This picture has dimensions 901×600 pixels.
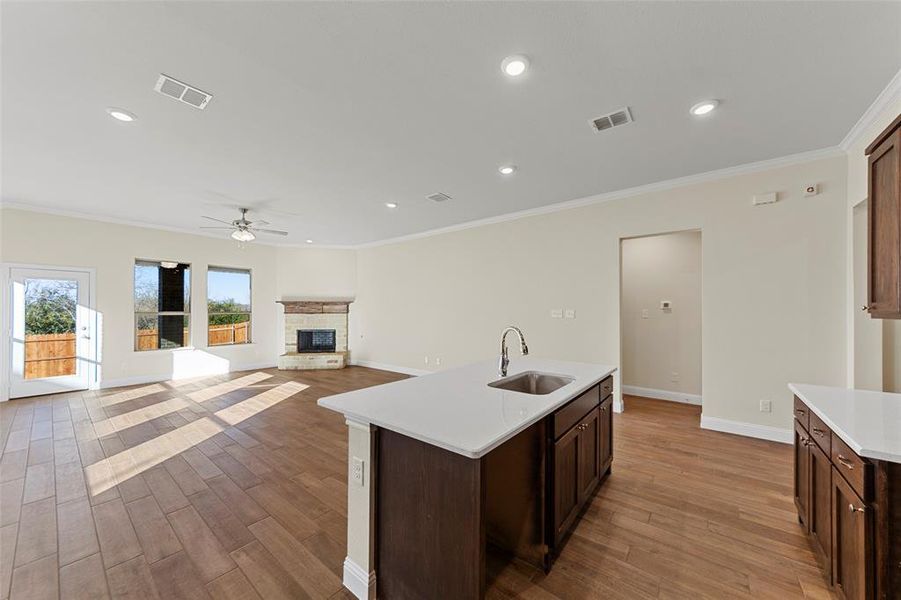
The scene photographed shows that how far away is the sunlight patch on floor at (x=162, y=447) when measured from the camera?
2.72m

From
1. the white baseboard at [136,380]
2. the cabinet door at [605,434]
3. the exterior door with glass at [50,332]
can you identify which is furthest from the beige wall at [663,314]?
the exterior door with glass at [50,332]

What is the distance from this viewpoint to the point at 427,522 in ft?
4.62

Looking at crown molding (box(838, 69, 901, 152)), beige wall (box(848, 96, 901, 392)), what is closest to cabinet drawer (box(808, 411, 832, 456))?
beige wall (box(848, 96, 901, 392))

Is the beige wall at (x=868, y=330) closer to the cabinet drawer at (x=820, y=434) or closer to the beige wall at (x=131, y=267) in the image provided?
the cabinet drawer at (x=820, y=434)

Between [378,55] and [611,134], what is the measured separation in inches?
77.9

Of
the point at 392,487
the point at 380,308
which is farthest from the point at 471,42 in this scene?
the point at 380,308

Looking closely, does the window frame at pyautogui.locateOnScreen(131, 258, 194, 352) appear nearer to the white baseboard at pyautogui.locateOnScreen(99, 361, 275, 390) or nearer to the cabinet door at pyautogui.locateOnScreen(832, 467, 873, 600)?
the white baseboard at pyautogui.locateOnScreen(99, 361, 275, 390)

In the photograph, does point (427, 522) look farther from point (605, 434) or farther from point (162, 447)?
point (162, 447)

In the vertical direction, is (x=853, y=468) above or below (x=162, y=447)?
above

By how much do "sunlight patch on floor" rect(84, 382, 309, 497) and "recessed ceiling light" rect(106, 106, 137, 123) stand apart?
279cm

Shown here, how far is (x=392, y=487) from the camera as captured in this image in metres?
1.53

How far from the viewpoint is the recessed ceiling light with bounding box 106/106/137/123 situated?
2482 millimetres

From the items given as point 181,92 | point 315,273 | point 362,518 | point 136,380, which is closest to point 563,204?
point 181,92

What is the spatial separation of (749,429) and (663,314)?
Result: 1875 mm
